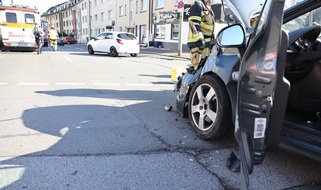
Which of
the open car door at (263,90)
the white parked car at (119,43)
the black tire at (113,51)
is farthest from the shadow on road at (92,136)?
the black tire at (113,51)

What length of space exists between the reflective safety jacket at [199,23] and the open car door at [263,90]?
2865 millimetres

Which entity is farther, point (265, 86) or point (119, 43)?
point (119, 43)

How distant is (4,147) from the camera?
329 centimetres

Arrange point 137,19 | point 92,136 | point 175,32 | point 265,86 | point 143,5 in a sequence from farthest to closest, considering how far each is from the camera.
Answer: point 137,19, point 143,5, point 175,32, point 92,136, point 265,86

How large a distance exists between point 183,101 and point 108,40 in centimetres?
1494

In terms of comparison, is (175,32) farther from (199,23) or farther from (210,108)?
(210,108)

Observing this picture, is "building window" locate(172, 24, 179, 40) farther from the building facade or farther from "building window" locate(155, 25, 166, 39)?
"building window" locate(155, 25, 166, 39)

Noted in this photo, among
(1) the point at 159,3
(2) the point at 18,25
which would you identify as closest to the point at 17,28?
(2) the point at 18,25

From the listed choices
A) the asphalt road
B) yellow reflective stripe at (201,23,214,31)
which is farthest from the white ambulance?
yellow reflective stripe at (201,23,214,31)

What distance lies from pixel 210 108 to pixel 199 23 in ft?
6.26

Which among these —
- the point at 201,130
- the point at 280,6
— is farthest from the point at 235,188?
the point at 280,6

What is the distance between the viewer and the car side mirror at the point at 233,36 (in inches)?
86.2

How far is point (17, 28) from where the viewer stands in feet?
63.8

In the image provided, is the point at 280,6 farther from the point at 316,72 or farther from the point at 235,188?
the point at 316,72
